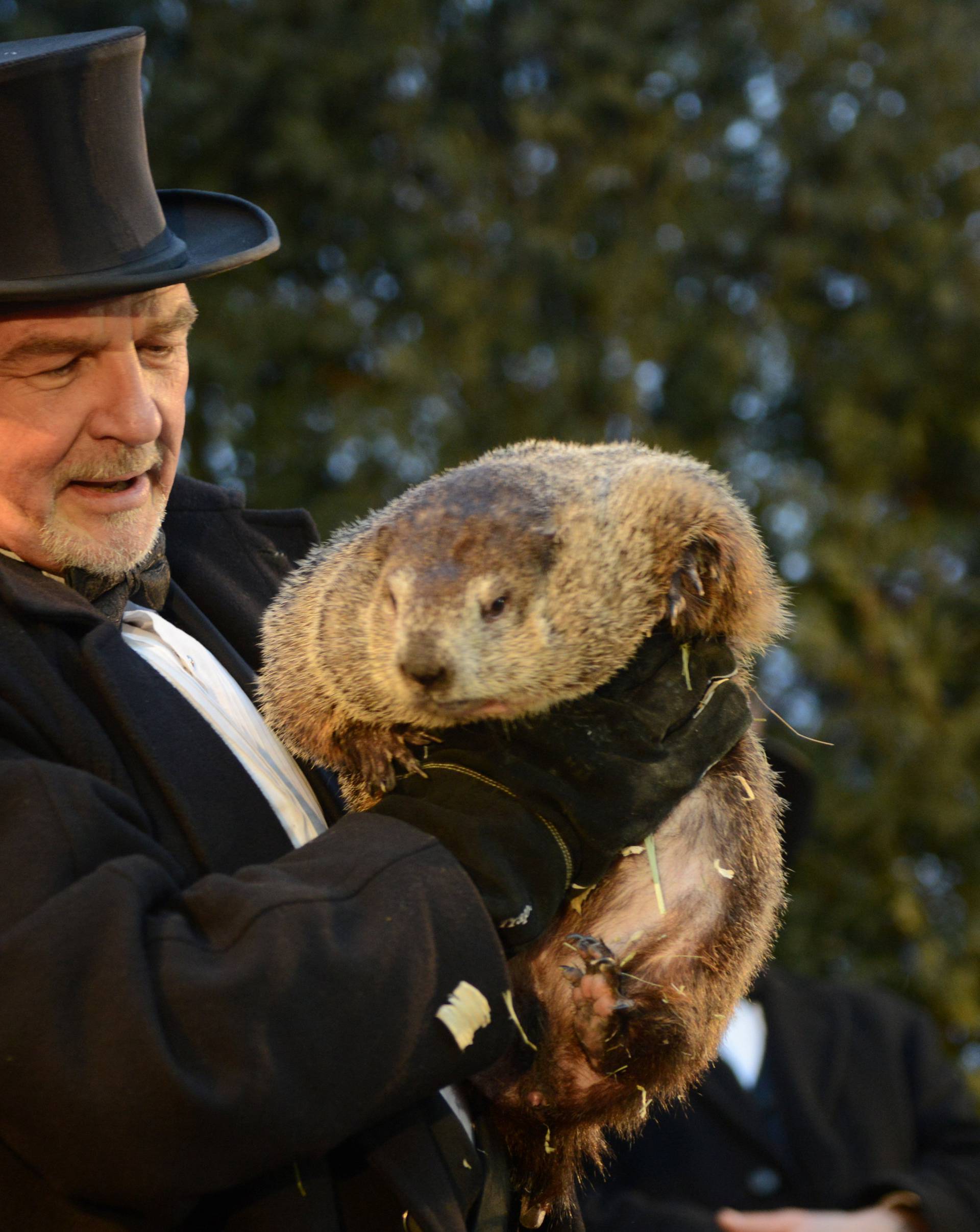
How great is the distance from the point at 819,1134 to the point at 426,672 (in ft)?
8.46

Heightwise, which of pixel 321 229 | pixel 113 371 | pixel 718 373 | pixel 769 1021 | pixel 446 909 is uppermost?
pixel 113 371

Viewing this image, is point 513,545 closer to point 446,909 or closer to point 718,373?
point 446,909

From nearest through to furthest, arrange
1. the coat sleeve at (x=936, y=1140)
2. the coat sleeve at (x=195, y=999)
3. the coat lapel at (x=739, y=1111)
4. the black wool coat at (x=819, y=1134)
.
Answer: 1. the coat sleeve at (x=195, y=999)
2. the coat sleeve at (x=936, y=1140)
3. the black wool coat at (x=819, y=1134)
4. the coat lapel at (x=739, y=1111)

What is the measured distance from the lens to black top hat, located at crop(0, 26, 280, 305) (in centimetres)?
224

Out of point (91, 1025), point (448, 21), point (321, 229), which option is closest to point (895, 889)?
point (321, 229)

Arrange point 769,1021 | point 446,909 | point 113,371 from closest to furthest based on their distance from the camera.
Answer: point 446,909
point 113,371
point 769,1021

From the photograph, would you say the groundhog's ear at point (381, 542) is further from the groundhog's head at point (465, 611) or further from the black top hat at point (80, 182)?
the black top hat at point (80, 182)

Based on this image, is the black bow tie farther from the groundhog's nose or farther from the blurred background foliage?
the blurred background foliage

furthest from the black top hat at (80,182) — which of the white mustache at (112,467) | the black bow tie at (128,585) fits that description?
the black bow tie at (128,585)

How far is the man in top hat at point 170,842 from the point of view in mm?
1618

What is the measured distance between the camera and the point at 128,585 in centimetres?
248

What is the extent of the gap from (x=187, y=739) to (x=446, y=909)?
590mm

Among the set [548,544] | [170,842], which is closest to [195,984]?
[170,842]

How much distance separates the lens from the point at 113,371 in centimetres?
235
